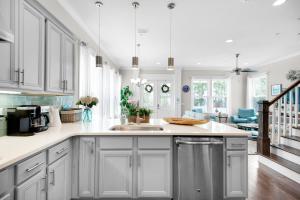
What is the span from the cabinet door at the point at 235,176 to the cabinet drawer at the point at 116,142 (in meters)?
1.18

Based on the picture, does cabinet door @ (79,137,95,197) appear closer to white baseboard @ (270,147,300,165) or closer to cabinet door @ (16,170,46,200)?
cabinet door @ (16,170,46,200)

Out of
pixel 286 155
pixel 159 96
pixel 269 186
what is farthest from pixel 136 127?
pixel 159 96

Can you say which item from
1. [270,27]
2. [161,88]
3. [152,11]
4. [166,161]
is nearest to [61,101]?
[166,161]

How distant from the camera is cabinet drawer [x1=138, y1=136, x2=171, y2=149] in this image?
218cm

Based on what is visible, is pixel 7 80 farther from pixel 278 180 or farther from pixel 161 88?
pixel 161 88

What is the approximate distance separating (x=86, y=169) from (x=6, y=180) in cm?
109

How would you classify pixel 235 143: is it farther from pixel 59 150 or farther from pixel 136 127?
pixel 59 150

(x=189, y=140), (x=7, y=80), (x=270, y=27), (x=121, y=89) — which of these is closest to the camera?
(x=7, y=80)

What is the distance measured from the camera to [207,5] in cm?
298

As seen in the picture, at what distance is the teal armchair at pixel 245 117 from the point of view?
770 centimetres

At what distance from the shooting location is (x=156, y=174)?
2.18 m

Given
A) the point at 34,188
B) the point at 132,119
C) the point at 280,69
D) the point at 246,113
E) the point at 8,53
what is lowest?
the point at 34,188

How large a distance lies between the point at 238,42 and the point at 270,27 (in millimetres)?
1043

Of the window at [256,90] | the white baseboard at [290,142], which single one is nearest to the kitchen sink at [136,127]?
the white baseboard at [290,142]
